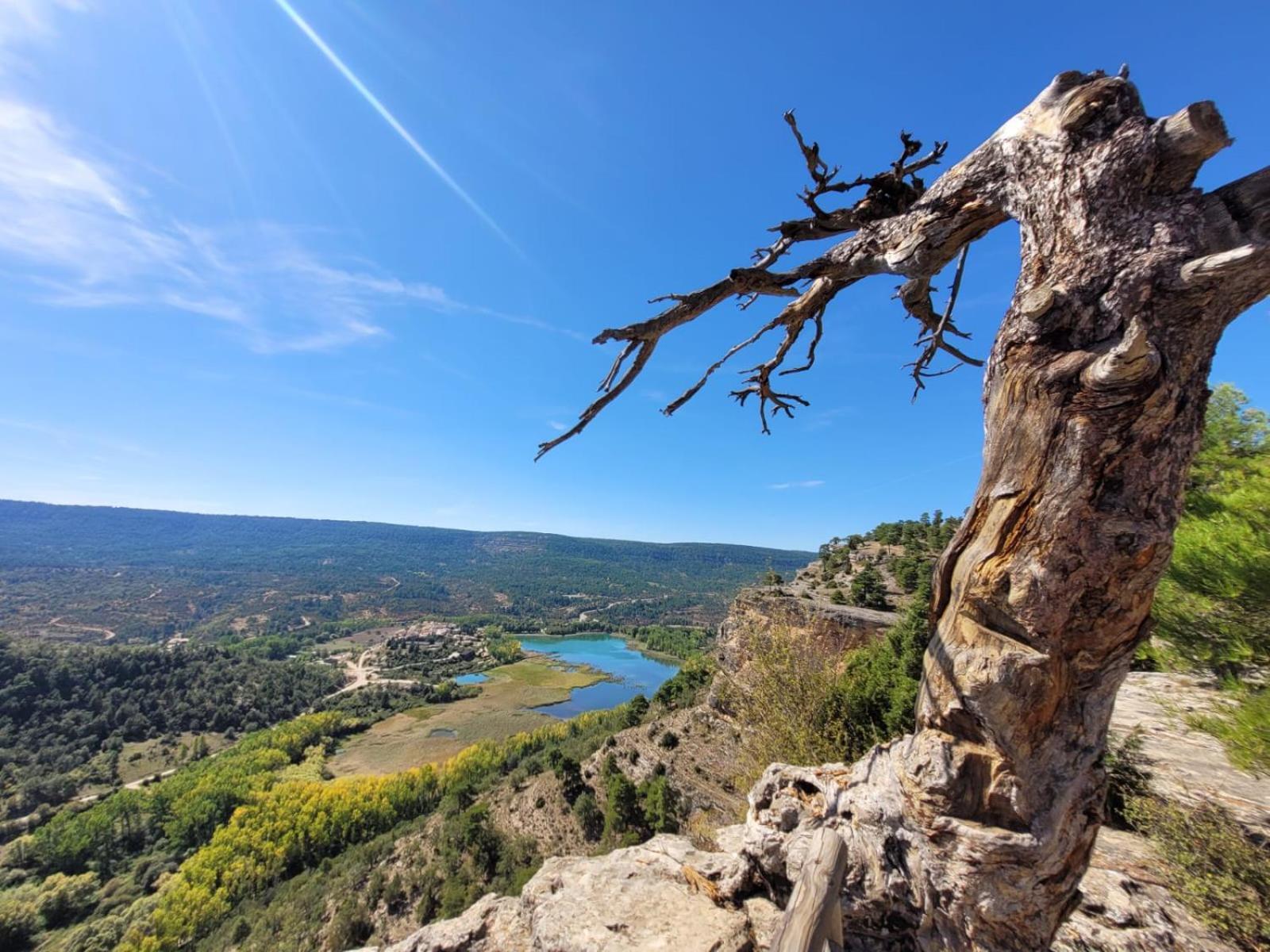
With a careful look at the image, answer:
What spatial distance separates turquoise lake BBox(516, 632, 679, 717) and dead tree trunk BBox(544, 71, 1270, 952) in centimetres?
6139

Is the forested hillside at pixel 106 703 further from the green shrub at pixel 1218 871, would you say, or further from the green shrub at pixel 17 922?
the green shrub at pixel 1218 871

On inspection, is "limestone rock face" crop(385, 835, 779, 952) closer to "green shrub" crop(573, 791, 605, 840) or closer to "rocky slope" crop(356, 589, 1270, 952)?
"rocky slope" crop(356, 589, 1270, 952)

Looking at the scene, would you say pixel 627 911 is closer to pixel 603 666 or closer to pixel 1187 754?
pixel 1187 754

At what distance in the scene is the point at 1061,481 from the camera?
1825 mm

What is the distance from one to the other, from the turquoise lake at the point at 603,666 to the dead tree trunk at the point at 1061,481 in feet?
201

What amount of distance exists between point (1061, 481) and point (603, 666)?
11679 centimetres

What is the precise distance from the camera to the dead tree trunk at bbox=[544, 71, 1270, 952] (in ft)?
5.68

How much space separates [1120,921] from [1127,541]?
4.73m

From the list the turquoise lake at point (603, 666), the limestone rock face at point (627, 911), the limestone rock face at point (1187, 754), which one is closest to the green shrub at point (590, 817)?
the limestone rock face at point (1187, 754)

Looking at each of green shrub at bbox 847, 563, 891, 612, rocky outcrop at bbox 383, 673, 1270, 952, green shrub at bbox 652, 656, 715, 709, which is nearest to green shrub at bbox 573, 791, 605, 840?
green shrub at bbox 652, 656, 715, 709

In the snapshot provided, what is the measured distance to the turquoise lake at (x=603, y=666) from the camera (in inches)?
3118

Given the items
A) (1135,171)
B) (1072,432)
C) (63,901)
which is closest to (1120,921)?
(1072,432)

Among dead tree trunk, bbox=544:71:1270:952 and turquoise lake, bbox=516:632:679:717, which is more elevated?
dead tree trunk, bbox=544:71:1270:952

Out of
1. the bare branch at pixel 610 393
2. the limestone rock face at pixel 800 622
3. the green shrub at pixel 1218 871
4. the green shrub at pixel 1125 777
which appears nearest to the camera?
the bare branch at pixel 610 393
